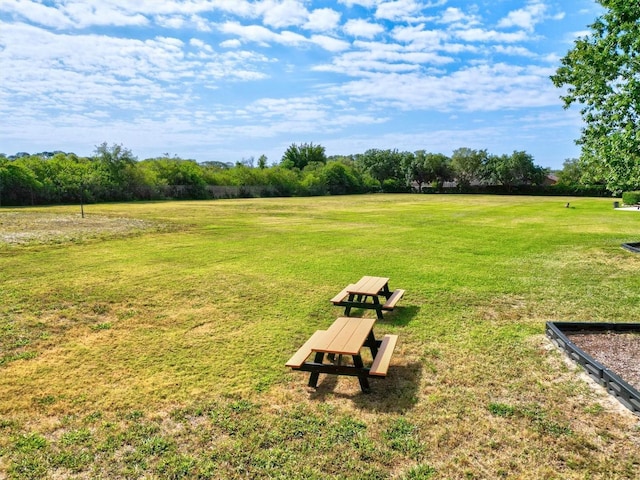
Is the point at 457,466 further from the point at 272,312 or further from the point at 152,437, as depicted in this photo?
the point at 272,312

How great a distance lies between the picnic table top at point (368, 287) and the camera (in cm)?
750

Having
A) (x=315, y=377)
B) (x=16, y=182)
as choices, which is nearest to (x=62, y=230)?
(x=315, y=377)

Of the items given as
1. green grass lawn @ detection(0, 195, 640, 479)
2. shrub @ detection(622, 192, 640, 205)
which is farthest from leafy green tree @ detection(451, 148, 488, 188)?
green grass lawn @ detection(0, 195, 640, 479)

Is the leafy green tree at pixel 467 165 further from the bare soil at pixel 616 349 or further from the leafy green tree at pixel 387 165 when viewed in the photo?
the bare soil at pixel 616 349

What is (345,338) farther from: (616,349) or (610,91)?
(610,91)

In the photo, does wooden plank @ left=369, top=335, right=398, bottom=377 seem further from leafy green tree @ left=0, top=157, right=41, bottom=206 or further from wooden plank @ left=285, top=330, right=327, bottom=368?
leafy green tree @ left=0, top=157, right=41, bottom=206

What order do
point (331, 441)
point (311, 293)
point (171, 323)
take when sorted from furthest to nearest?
→ point (311, 293) → point (171, 323) → point (331, 441)

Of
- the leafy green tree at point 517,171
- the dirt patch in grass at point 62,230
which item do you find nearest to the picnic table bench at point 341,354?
the dirt patch in grass at point 62,230

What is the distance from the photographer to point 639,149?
1127 cm

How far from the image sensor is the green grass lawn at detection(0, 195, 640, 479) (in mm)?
3746

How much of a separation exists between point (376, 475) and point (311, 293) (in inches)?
229

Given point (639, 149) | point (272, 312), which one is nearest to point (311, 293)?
point (272, 312)

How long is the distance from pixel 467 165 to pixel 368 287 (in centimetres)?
9280

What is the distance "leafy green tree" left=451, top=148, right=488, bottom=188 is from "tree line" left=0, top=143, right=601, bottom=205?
0.21 meters
